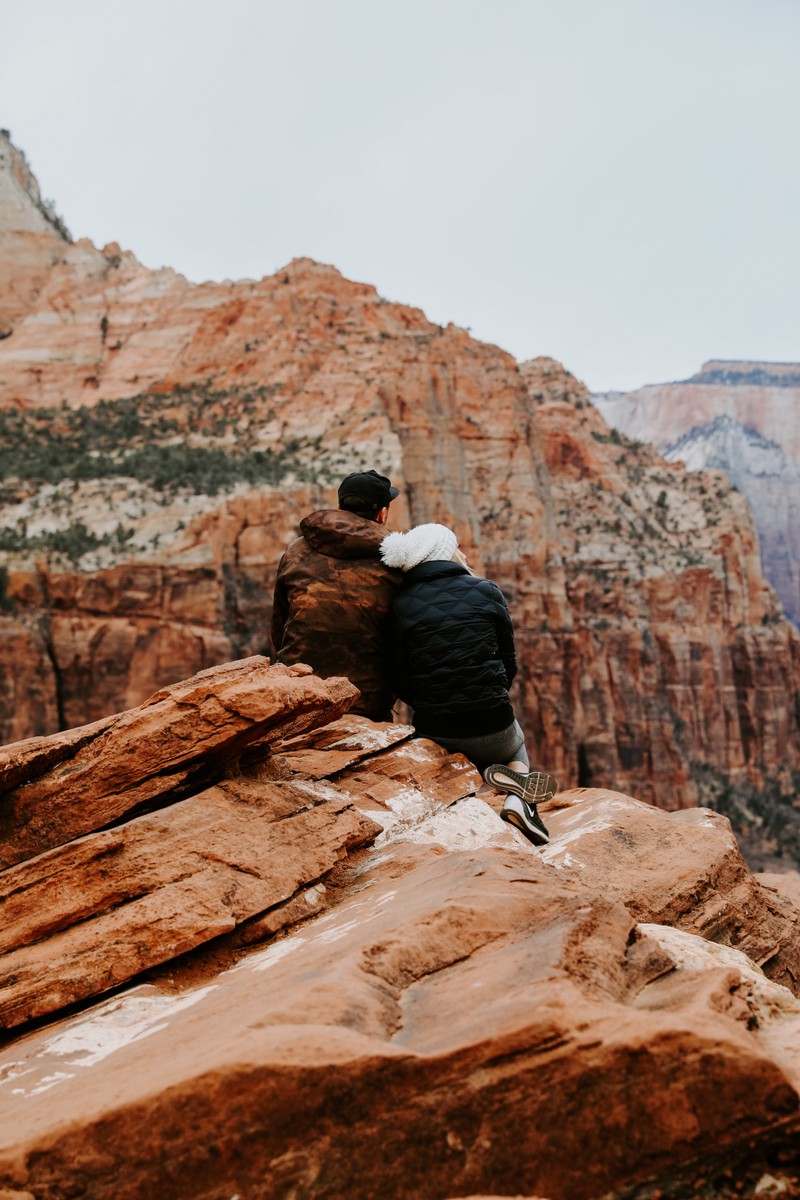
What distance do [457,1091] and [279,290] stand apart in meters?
44.9

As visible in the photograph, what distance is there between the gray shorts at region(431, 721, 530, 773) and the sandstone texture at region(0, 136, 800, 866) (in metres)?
11.6

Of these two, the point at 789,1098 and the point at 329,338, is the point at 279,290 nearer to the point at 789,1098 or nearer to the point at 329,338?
the point at 329,338

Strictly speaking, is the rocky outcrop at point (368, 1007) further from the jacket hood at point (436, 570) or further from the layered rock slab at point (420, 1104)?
the jacket hood at point (436, 570)

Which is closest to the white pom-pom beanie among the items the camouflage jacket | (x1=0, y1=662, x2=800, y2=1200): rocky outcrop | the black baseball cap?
the camouflage jacket

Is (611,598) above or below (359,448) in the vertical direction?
below

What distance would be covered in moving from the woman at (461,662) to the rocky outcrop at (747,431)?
132 metres

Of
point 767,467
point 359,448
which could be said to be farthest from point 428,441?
point 767,467

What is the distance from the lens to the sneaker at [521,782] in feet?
19.3

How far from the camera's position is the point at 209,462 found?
3106 centimetres

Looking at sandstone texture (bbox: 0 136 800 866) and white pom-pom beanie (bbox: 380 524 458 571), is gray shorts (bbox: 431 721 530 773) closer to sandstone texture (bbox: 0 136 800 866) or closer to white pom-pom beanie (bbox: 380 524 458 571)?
white pom-pom beanie (bbox: 380 524 458 571)

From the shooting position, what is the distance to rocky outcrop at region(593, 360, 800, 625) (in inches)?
5305

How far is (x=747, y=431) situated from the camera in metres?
141

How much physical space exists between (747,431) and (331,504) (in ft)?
415

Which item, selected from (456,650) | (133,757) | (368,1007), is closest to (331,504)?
(456,650)
